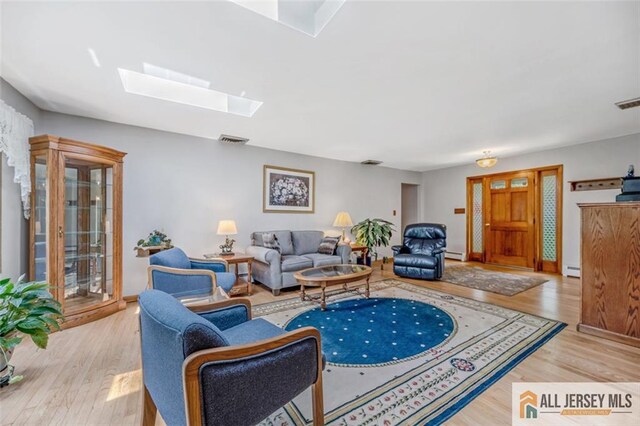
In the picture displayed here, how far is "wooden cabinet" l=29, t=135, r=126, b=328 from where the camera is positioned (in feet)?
8.92

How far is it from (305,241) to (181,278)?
2.57m

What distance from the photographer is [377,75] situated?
7.93ft

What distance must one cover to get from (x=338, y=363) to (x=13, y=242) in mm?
3298

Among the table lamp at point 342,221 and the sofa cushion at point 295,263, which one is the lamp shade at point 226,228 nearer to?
the sofa cushion at point 295,263

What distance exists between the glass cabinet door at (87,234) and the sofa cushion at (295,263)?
7.03 ft

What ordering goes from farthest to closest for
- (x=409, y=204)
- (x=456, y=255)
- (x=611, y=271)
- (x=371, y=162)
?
(x=409, y=204) < (x=456, y=255) < (x=371, y=162) < (x=611, y=271)

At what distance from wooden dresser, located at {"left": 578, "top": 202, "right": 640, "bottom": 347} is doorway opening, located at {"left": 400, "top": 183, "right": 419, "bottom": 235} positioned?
5.20 metres

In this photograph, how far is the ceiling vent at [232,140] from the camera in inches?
166

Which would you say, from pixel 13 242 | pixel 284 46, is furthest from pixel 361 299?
pixel 13 242

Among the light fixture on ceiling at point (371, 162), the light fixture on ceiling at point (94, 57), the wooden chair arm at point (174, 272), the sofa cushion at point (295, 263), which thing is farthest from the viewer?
the light fixture on ceiling at point (371, 162)

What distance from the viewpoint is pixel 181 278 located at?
8.67 feet

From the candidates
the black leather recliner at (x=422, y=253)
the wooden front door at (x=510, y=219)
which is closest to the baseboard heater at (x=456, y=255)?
the wooden front door at (x=510, y=219)

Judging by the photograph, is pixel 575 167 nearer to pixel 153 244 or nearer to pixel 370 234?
pixel 370 234

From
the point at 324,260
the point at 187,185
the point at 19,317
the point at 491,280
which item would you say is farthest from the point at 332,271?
the point at 19,317
